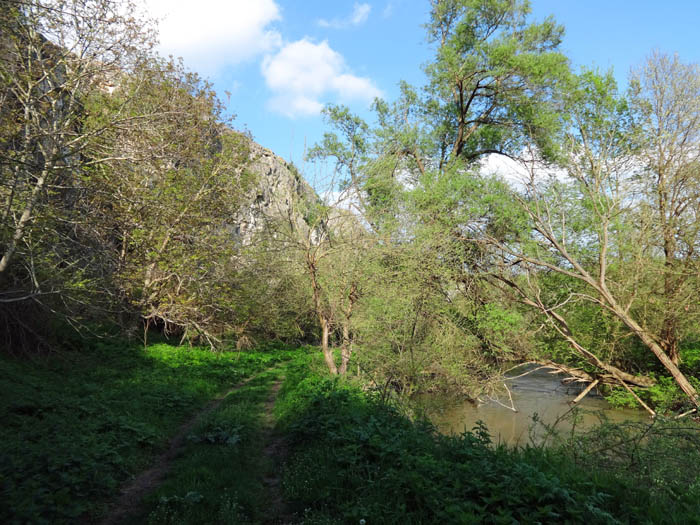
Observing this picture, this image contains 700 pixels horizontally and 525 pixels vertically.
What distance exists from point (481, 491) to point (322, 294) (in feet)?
26.6

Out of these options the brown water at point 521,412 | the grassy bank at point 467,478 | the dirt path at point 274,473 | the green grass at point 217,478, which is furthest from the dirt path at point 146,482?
the brown water at point 521,412

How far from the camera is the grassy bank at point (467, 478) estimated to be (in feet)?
12.7

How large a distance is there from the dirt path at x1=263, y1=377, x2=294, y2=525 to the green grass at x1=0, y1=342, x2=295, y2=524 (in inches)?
67.3

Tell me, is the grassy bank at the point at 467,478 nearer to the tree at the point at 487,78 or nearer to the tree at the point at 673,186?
the tree at the point at 673,186

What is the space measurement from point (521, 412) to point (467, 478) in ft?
34.6

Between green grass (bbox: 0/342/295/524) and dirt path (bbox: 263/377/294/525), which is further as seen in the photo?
dirt path (bbox: 263/377/294/525)

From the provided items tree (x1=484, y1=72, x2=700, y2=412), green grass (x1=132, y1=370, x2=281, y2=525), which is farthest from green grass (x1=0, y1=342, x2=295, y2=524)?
tree (x1=484, y1=72, x2=700, y2=412)

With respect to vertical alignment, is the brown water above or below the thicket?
below

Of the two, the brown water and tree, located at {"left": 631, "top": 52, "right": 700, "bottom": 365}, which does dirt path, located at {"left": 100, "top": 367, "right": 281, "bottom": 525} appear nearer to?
the brown water

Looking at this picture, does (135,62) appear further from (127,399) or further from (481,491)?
(481,491)

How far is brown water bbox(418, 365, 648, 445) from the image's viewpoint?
11289mm

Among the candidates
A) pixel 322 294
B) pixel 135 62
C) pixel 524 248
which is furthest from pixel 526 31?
pixel 135 62

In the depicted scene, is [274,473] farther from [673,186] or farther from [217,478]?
[673,186]

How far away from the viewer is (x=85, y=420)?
638cm
